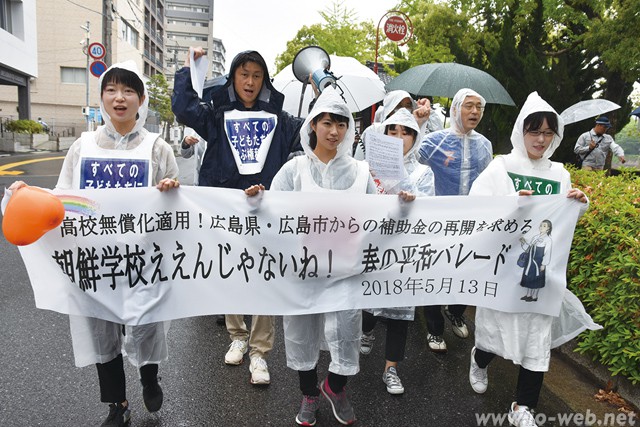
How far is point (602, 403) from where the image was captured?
10.2ft

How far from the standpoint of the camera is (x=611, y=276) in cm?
323

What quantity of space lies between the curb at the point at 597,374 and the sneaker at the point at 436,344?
2.95ft

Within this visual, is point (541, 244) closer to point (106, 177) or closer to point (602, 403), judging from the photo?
point (602, 403)

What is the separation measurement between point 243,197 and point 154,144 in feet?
2.02

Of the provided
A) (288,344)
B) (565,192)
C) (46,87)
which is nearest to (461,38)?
(565,192)

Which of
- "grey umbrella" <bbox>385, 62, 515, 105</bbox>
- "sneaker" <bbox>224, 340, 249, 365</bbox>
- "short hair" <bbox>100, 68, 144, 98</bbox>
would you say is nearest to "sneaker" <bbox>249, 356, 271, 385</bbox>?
"sneaker" <bbox>224, 340, 249, 365</bbox>

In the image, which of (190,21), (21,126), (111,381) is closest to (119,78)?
(111,381)

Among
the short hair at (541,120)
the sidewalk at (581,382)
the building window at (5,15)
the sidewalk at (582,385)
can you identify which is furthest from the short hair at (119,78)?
the building window at (5,15)

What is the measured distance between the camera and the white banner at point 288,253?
2592 millimetres

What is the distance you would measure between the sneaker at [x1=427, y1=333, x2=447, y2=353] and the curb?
35.4 inches

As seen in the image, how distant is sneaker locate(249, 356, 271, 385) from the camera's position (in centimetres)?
320

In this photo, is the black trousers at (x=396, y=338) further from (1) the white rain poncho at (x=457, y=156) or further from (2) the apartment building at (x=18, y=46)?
(2) the apartment building at (x=18, y=46)

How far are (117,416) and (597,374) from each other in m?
3.17

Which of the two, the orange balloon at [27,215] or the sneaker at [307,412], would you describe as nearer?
the orange balloon at [27,215]
